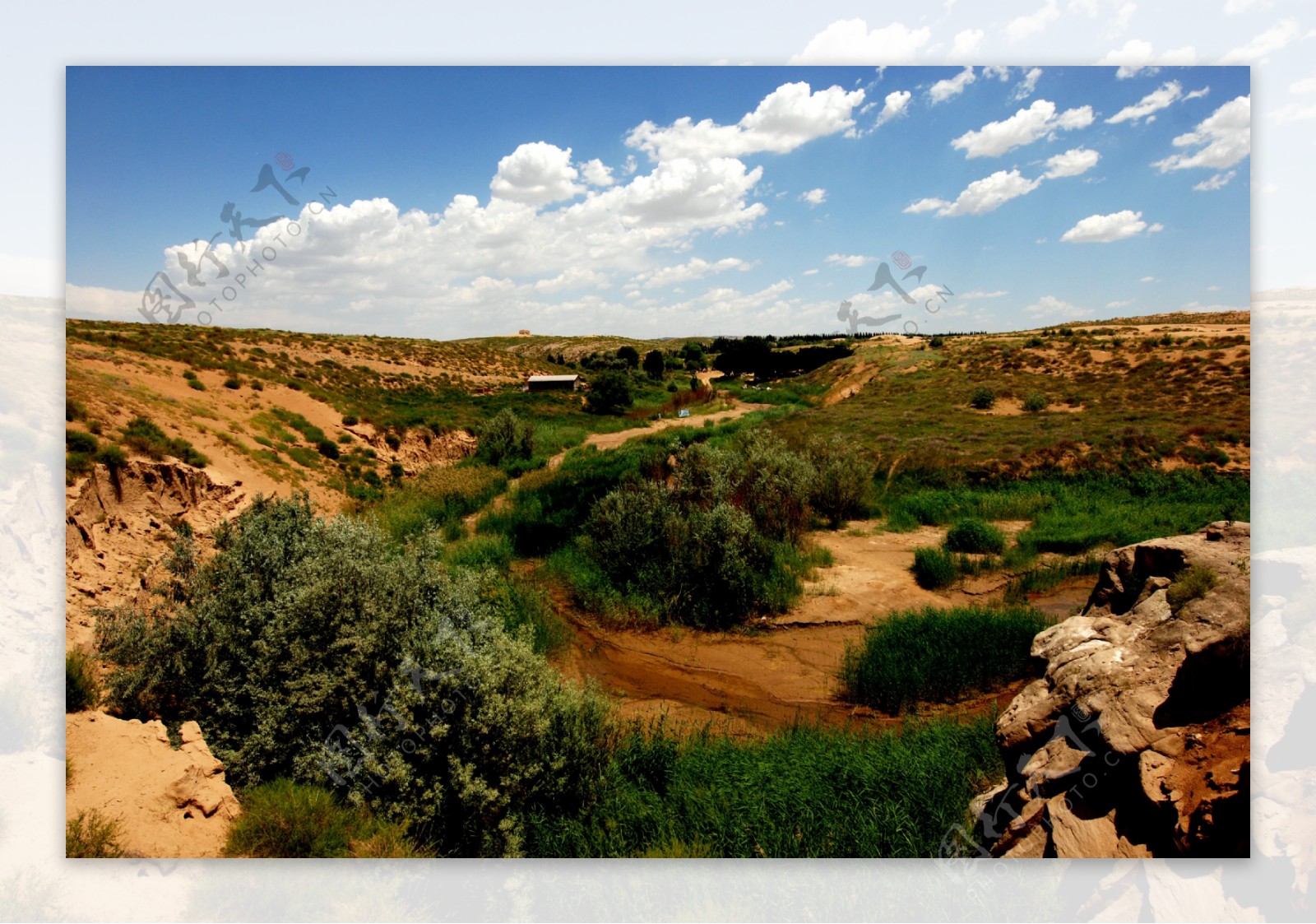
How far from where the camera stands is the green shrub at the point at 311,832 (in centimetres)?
332

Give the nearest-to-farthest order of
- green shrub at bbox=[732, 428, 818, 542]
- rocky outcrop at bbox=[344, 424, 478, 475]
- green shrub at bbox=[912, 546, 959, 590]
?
green shrub at bbox=[912, 546, 959, 590]
green shrub at bbox=[732, 428, 818, 542]
rocky outcrop at bbox=[344, 424, 478, 475]

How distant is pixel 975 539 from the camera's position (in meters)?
8.90

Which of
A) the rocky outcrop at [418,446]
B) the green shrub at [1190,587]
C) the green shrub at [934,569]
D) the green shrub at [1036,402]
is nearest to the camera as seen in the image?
the green shrub at [1190,587]

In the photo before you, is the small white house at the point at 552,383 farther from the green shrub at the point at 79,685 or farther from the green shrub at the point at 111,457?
the green shrub at the point at 79,685

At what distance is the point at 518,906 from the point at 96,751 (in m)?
2.69

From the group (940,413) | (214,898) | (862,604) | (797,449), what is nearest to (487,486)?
(797,449)

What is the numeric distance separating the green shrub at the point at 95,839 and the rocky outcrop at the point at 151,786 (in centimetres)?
4

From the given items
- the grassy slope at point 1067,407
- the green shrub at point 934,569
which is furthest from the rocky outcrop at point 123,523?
the grassy slope at point 1067,407

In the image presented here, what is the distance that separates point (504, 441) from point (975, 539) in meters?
11.7

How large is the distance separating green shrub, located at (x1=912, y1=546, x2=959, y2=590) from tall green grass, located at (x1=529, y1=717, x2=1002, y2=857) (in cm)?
362

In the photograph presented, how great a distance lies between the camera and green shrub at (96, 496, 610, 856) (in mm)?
3518

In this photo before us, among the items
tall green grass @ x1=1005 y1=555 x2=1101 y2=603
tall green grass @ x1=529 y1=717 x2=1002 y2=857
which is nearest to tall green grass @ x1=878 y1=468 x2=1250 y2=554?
tall green grass @ x1=1005 y1=555 x2=1101 y2=603

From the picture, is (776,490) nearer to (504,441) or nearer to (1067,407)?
(504,441)

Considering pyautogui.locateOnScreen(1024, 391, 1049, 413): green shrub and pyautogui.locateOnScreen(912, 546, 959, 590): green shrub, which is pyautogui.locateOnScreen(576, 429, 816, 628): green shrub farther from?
pyautogui.locateOnScreen(1024, 391, 1049, 413): green shrub
